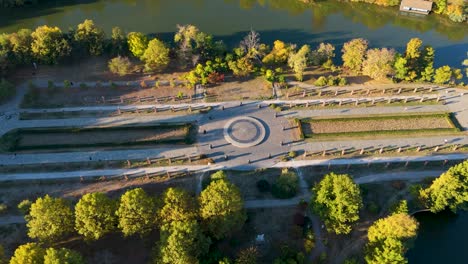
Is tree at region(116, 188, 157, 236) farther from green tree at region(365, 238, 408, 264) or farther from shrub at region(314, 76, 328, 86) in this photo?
shrub at region(314, 76, 328, 86)

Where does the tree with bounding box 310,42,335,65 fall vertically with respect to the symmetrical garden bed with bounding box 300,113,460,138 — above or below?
above

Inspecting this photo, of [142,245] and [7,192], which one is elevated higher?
[7,192]

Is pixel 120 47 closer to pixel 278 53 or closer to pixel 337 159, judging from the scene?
pixel 278 53

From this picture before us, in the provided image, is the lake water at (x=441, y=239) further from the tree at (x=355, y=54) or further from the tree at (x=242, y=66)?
the tree at (x=242, y=66)

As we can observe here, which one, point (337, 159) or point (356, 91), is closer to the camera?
point (337, 159)

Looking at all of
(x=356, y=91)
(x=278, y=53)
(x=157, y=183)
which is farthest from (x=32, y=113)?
(x=356, y=91)

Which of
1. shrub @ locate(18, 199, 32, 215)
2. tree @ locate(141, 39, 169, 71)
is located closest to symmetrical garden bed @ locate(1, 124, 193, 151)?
shrub @ locate(18, 199, 32, 215)

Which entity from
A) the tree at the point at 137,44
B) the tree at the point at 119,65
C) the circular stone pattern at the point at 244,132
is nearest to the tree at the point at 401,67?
the circular stone pattern at the point at 244,132
